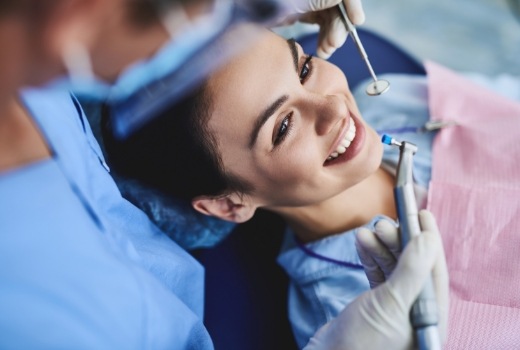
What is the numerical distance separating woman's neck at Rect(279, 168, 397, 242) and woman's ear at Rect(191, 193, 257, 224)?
0.29 feet

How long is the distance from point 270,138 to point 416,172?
43cm

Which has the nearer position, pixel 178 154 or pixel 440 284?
pixel 440 284

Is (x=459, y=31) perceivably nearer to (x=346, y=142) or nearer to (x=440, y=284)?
(x=346, y=142)

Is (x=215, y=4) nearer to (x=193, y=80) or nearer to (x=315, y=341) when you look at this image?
(x=193, y=80)

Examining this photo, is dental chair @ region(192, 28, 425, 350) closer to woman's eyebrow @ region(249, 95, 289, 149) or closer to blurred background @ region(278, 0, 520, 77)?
woman's eyebrow @ region(249, 95, 289, 149)

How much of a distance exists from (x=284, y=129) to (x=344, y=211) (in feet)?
0.88

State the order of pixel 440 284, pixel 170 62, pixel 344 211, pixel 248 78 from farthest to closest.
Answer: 1. pixel 344 211
2. pixel 248 78
3. pixel 440 284
4. pixel 170 62

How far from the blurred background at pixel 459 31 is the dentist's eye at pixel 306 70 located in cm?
83

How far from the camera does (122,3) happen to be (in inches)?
13.3

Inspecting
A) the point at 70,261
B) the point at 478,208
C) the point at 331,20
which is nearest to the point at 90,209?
the point at 70,261

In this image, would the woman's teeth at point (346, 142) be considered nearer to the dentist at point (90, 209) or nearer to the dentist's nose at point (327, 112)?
the dentist's nose at point (327, 112)

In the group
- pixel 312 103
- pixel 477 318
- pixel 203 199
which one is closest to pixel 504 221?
pixel 477 318

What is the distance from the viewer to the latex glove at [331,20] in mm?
942

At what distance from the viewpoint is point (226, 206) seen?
1.00 m
